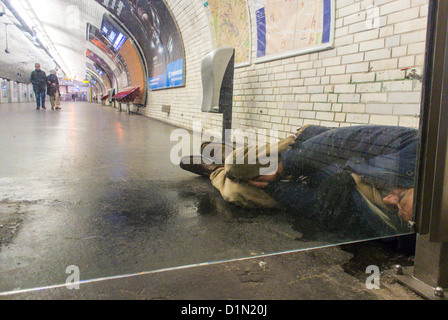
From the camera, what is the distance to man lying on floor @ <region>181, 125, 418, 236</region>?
1.16 metres

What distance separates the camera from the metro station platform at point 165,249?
98 cm

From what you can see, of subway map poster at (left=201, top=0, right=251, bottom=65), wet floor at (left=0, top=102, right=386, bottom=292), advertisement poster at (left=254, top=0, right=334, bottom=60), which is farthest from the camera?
subway map poster at (left=201, top=0, right=251, bottom=65)

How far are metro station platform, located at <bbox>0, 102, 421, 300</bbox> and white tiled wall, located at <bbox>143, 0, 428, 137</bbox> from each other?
643 mm

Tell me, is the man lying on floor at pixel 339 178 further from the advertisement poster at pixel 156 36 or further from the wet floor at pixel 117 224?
the advertisement poster at pixel 156 36

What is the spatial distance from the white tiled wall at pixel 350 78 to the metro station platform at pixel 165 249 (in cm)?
64

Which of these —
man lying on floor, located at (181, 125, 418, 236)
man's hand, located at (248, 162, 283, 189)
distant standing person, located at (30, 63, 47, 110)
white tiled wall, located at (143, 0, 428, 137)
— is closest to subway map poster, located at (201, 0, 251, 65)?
white tiled wall, located at (143, 0, 428, 137)

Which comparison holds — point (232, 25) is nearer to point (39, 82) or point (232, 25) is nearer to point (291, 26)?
point (291, 26)

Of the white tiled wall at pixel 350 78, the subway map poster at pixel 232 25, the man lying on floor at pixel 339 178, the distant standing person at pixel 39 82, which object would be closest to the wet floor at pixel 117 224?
the man lying on floor at pixel 339 178

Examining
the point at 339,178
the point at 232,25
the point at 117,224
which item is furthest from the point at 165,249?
the point at 232,25

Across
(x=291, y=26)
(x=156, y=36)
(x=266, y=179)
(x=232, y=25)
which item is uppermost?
(x=156, y=36)

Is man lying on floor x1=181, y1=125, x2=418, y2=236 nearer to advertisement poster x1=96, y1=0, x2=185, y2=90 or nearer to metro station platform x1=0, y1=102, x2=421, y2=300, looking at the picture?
metro station platform x1=0, y1=102, x2=421, y2=300

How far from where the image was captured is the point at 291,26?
3.18 metres

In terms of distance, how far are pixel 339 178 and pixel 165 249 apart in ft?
2.86
